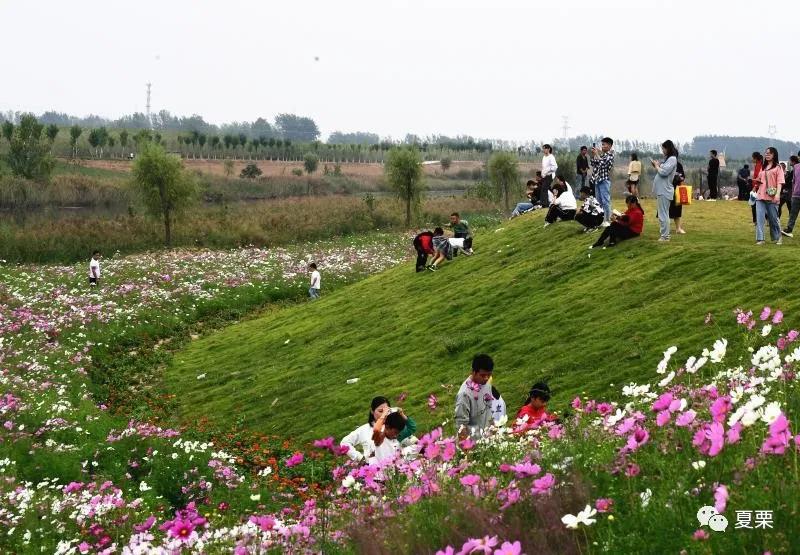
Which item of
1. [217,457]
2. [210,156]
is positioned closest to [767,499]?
[217,457]

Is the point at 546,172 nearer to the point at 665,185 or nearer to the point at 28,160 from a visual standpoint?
the point at 665,185

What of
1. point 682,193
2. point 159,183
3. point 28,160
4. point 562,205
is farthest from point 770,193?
point 28,160

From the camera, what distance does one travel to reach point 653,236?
64.2 feet

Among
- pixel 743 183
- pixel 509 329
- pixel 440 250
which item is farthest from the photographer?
pixel 743 183

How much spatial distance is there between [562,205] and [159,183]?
34.8 meters

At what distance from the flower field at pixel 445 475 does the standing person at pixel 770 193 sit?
206 inches

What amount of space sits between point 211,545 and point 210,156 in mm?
139970

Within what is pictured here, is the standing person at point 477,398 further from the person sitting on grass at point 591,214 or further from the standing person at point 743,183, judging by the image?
the standing person at point 743,183

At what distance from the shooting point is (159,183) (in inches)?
2035

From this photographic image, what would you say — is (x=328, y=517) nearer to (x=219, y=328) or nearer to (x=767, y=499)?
(x=767, y=499)

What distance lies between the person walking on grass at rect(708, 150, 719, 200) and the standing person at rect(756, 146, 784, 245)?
11.8m

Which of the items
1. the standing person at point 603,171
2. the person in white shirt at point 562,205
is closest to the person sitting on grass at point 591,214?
the standing person at point 603,171

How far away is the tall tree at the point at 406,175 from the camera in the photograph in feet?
207

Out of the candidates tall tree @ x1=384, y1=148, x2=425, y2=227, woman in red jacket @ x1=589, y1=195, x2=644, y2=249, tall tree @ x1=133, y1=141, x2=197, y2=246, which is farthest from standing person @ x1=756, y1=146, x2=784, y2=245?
tall tree @ x1=384, y1=148, x2=425, y2=227
